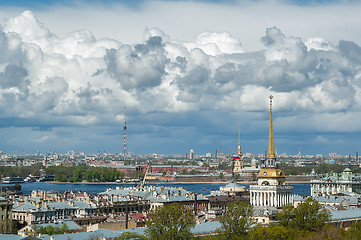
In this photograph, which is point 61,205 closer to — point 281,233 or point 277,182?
point 277,182

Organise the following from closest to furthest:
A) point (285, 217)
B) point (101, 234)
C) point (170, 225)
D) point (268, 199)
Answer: point (170, 225), point (101, 234), point (285, 217), point (268, 199)

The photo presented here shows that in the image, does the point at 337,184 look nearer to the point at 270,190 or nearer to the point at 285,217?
the point at 270,190

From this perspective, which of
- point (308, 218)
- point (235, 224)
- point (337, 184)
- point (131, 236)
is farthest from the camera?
point (337, 184)

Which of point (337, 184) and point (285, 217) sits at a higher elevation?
point (337, 184)

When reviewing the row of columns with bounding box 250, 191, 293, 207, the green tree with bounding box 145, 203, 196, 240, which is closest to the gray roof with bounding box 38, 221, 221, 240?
the green tree with bounding box 145, 203, 196, 240

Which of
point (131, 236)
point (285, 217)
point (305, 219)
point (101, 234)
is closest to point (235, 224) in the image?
point (131, 236)

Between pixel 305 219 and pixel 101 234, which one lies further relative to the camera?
pixel 305 219

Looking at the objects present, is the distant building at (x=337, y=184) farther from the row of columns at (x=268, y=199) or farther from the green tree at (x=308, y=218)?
the green tree at (x=308, y=218)

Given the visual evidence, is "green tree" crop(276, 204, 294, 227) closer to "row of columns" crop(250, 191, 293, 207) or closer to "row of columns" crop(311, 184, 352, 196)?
"row of columns" crop(250, 191, 293, 207)

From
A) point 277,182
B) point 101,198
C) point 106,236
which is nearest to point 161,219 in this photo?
point 106,236

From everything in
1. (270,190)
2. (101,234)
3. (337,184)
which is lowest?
(101,234)
